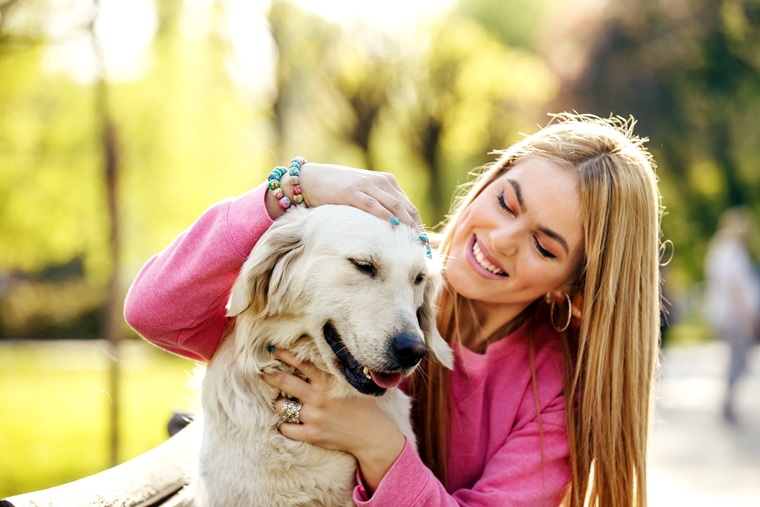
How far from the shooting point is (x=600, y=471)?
256cm

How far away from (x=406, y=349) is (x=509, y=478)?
716 millimetres

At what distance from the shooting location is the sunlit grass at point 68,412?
5.65 meters

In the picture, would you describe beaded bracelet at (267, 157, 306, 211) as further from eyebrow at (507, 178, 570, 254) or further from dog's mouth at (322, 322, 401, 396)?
eyebrow at (507, 178, 570, 254)

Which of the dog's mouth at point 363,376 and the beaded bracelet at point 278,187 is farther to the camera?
the beaded bracelet at point 278,187

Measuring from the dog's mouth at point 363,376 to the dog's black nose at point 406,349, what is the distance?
76 millimetres

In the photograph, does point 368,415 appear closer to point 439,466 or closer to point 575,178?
point 439,466

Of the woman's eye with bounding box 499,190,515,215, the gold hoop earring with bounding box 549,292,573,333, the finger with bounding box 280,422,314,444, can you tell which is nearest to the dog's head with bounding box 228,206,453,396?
the finger with bounding box 280,422,314,444

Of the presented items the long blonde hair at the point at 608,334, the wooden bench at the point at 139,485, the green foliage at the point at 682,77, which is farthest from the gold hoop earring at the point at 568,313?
the green foliage at the point at 682,77

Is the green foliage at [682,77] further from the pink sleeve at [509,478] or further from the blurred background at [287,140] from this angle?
the pink sleeve at [509,478]

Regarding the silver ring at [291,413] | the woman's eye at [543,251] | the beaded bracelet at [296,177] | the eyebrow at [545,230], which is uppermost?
the beaded bracelet at [296,177]

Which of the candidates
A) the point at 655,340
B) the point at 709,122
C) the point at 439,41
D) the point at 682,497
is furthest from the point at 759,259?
the point at 655,340

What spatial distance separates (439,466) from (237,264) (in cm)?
123

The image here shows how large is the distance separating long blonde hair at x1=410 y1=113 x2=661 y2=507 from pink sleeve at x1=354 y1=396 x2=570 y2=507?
60 mm

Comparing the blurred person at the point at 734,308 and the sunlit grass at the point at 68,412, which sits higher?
the blurred person at the point at 734,308
